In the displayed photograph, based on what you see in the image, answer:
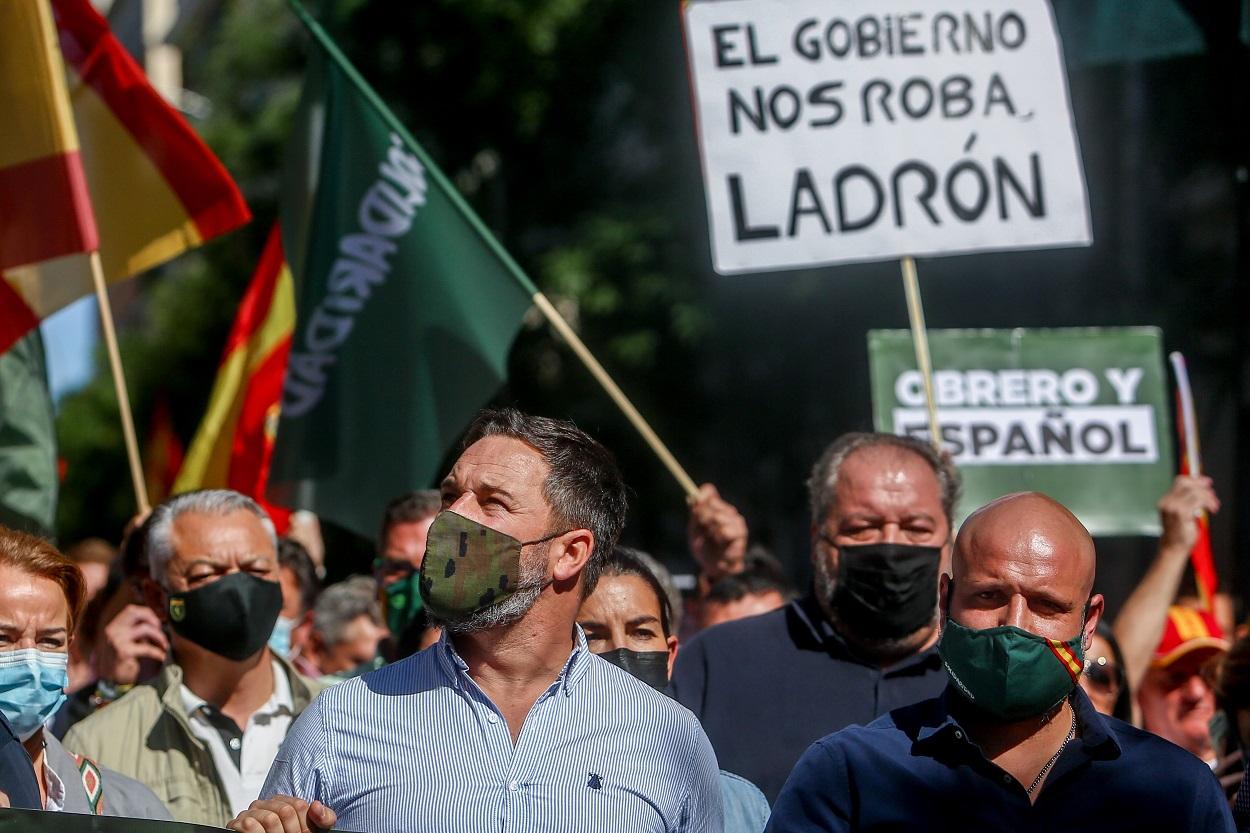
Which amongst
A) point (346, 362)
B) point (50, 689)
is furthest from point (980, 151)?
point (50, 689)

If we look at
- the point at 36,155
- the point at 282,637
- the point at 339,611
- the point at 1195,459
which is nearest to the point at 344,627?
the point at 339,611

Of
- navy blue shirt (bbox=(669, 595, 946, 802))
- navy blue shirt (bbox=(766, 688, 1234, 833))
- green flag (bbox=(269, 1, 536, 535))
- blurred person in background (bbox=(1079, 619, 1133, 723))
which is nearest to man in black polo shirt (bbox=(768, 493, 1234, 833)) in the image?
navy blue shirt (bbox=(766, 688, 1234, 833))

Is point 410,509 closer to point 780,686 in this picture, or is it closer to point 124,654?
point 124,654

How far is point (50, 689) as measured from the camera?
3.28 metres

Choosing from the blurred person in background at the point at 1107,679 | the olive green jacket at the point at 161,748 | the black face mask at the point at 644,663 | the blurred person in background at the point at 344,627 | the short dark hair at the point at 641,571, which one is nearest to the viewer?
the black face mask at the point at 644,663

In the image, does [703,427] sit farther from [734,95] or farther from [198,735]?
[198,735]

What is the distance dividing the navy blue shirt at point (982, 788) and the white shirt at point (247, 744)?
1774 millimetres

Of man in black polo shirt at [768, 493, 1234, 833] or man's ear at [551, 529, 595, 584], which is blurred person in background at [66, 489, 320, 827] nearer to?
man's ear at [551, 529, 595, 584]

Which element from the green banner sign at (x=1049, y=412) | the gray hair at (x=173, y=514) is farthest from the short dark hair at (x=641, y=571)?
the green banner sign at (x=1049, y=412)

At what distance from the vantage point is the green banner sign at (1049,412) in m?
6.27

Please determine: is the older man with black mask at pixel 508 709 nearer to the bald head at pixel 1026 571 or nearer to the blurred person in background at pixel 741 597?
Result: the bald head at pixel 1026 571

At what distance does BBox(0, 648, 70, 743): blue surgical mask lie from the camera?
3.23m

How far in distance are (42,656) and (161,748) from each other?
92 cm

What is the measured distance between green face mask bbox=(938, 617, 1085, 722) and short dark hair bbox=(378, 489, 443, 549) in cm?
262
